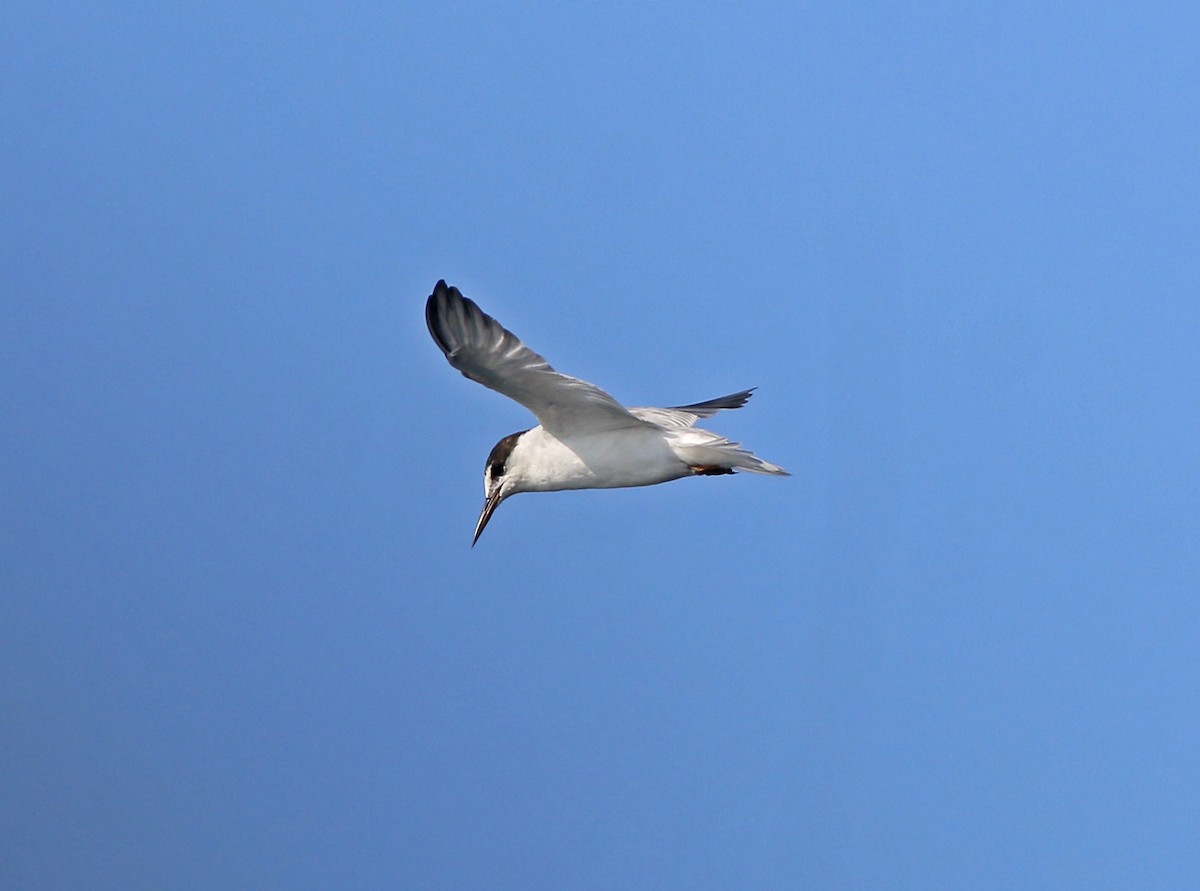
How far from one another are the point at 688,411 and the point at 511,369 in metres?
1.34

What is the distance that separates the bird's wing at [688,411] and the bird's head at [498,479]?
20.1 inches

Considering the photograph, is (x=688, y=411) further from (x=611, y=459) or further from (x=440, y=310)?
(x=440, y=310)

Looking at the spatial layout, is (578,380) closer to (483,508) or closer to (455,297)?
(455,297)

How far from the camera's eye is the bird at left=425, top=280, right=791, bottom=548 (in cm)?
466

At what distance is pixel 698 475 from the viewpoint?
5367 millimetres

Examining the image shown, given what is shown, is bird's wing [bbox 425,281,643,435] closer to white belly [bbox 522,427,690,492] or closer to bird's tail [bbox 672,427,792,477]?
white belly [bbox 522,427,690,492]

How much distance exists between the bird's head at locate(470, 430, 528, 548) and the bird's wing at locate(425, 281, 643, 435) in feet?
1.05

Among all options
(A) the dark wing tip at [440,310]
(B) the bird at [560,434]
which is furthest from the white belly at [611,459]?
(A) the dark wing tip at [440,310]

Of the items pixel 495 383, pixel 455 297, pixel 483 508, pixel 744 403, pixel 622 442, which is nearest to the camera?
pixel 455 297

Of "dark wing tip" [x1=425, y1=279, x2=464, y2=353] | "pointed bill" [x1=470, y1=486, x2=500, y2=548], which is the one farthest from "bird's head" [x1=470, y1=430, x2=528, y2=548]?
"dark wing tip" [x1=425, y1=279, x2=464, y2=353]

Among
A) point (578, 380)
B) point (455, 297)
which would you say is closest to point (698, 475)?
point (578, 380)

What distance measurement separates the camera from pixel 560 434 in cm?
533

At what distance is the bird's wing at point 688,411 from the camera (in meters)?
5.61

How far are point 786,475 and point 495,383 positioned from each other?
3.61 ft
